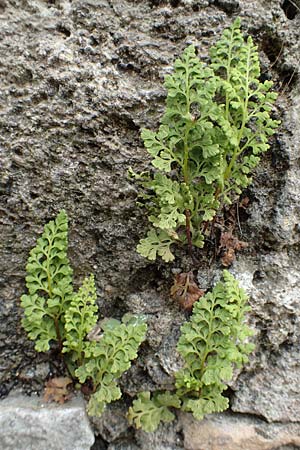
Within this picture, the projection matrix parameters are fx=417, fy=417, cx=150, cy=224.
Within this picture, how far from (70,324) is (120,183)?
2.73 ft

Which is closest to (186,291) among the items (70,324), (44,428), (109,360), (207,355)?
(207,355)

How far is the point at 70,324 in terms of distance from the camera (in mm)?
2113

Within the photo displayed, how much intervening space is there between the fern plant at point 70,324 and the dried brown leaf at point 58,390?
0.26 ft

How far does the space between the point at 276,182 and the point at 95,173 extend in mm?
1085

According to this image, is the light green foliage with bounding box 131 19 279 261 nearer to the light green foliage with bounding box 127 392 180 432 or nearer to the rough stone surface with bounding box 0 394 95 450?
the light green foliage with bounding box 127 392 180 432

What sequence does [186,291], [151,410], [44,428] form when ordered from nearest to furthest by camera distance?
[44,428]
[151,410]
[186,291]

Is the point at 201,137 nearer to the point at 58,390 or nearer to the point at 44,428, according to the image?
the point at 58,390

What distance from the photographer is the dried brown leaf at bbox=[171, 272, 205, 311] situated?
91.7 inches

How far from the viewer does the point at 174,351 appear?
229cm

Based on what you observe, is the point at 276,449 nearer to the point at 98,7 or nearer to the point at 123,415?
the point at 123,415

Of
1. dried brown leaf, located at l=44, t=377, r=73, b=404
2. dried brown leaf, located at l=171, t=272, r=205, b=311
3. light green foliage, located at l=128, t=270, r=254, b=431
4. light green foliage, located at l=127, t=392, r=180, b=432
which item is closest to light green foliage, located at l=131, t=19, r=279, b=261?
dried brown leaf, located at l=171, t=272, r=205, b=311

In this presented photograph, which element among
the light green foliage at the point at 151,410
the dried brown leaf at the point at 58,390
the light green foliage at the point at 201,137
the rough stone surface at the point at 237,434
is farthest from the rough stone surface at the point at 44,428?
the light green foliage at the point at 201,137

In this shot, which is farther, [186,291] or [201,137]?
[186,291]

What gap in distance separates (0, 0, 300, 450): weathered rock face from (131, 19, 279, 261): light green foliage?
0.74 feet
